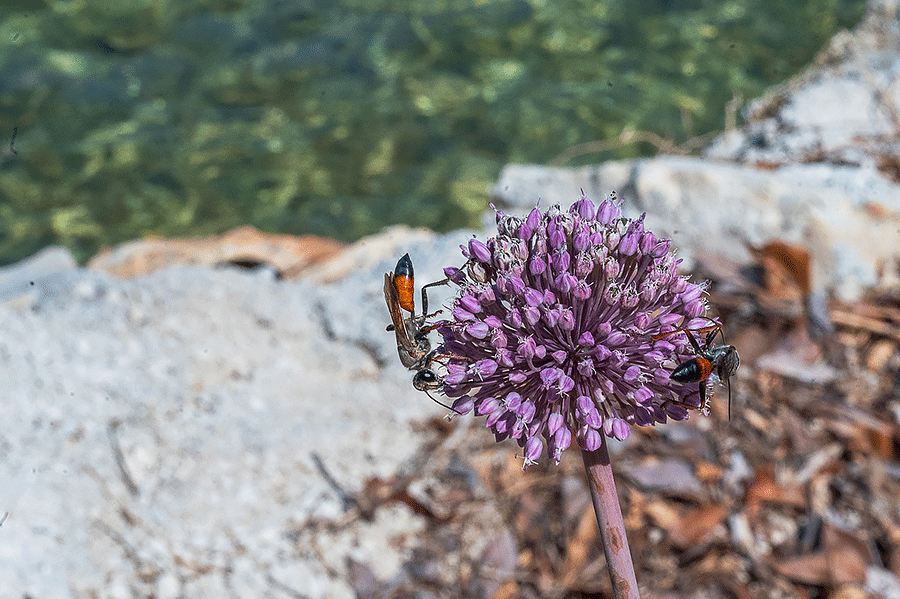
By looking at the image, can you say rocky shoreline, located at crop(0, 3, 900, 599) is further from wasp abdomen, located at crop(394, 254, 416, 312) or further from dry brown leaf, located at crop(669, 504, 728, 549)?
wasp abdomen, located at crop(394, 254, 416, 312)

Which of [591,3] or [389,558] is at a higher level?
[591,3]

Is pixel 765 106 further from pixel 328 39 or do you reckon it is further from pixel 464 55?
pixel 328 39

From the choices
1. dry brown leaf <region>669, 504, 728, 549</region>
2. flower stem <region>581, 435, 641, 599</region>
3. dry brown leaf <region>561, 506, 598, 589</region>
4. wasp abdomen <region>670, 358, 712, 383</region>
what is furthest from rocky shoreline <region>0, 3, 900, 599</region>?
wasp abdomen <region>670, 358, 712, 383</region>

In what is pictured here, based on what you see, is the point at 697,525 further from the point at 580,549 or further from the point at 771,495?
the point at 580,549

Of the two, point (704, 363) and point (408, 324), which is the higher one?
point (408, 324)

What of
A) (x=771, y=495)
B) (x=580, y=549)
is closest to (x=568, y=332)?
(x=580, y=549)

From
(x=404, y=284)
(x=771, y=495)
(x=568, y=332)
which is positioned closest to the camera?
(x=568, y=332)

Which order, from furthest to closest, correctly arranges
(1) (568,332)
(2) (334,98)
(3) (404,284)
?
(2) (334,98) → (3) (404,284) → (1) (568,332)

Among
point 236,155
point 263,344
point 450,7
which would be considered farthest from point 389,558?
point 450,7
